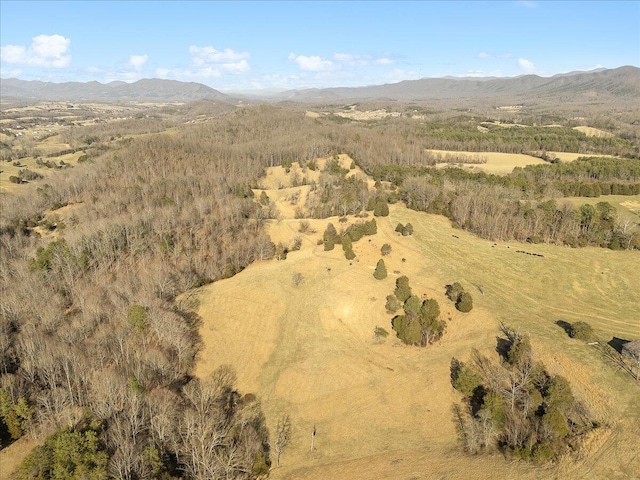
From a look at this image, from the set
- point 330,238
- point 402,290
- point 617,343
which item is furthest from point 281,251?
point 617,343

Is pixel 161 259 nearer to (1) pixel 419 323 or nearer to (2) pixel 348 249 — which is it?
(2) pixel 348 249

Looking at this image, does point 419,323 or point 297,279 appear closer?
point 419,323

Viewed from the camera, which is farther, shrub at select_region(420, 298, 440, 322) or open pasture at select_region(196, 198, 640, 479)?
shrub at select_region(420, 298, 440, 322)

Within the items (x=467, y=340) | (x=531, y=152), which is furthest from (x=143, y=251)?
(x=531, y=152)

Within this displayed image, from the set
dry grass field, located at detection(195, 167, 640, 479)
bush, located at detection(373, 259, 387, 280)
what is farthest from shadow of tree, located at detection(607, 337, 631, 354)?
bush, located at detection(373, 259, 387, 280)

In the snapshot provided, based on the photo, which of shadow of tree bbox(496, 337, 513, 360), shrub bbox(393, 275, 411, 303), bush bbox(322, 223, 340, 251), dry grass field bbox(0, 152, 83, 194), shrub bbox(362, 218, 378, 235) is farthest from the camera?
dry grass field bbox(0, 152, 83, 194)

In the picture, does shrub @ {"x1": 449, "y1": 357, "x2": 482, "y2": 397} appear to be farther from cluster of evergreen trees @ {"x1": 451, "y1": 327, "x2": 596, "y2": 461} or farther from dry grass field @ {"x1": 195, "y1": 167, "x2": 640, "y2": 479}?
dry grass field @ {"x1": 195, "y1": 167, "x2": 640, "y2": 479}

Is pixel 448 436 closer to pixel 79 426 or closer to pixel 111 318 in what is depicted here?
pixel 79 426
